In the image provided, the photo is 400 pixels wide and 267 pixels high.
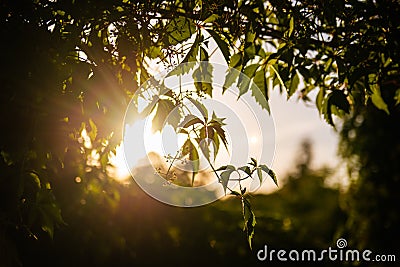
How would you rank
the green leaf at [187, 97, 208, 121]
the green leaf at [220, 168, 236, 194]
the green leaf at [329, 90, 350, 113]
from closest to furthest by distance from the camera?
the green leaf at [220, 168, 236, 194], the green leaf at [187, 97, 208, 121], the green leaf at [329, 90, 350, 113]

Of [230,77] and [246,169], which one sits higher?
[230,77]

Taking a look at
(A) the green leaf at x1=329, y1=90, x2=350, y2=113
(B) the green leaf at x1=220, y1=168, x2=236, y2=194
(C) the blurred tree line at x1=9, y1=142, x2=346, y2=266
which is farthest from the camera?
(C) the blurred tree line at x1=9, y1=142, x2=346, y2=266

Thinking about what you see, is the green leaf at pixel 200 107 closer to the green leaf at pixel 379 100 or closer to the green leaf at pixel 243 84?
the green leaf at pixel 243 84

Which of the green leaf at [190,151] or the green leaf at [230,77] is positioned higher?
the green leaf at [230,77]

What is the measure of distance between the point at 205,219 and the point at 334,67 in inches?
152

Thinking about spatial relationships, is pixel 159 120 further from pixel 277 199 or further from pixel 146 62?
pixel 277 199

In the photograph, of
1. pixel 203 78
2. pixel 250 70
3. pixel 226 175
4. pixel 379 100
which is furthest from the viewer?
pixel 379 100

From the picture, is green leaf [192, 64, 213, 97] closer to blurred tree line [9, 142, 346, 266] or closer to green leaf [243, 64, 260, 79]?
green leaf [243, 64, 260, 79]

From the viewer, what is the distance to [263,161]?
1.79 metres

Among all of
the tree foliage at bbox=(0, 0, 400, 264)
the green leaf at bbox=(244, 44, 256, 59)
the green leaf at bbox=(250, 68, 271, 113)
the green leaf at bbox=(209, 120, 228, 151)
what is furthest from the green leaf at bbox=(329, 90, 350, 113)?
the green leaf at bbox=(209, 120, 228, 151)

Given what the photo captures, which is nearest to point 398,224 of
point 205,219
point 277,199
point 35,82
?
point 205,219

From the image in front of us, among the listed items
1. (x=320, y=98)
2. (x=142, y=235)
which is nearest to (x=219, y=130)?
(x=320, y=98)

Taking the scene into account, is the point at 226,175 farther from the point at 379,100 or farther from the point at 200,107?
the point at 379,100

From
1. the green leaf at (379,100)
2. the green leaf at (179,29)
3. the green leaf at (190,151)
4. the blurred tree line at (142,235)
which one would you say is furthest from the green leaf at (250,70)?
the blurred tree line at (142,235)
